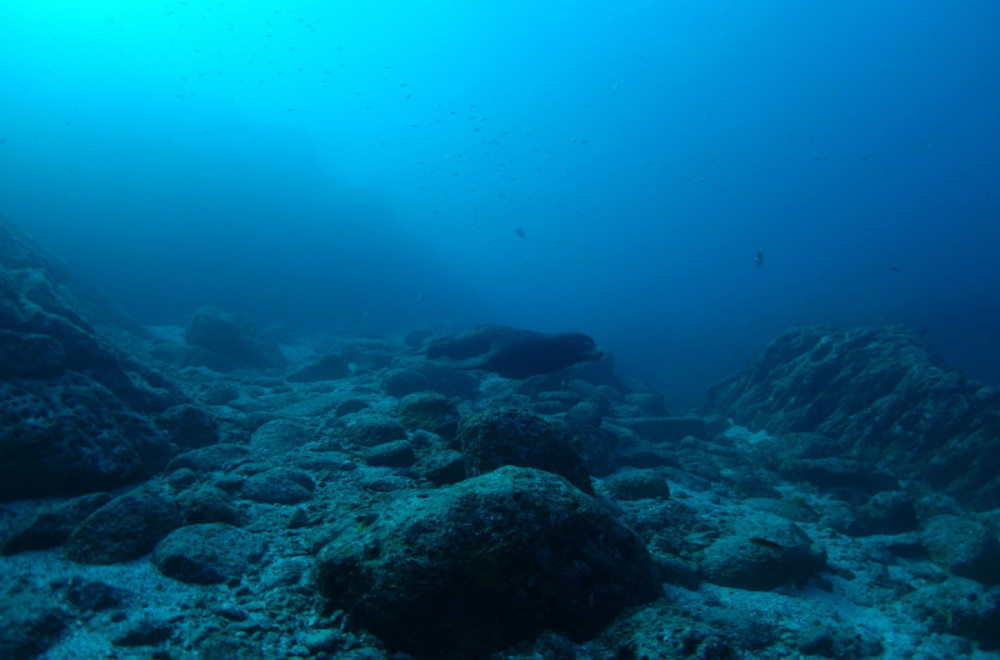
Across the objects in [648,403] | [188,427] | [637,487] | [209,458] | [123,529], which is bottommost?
[648,403]

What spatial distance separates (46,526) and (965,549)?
37.5 ft

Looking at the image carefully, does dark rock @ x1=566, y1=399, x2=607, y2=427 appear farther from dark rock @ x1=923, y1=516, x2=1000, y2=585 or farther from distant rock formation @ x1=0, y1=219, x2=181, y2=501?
distant rock formation @ x1=0, y1=219, x2=181, y2=501

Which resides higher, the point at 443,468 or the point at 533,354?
the point at 533,354

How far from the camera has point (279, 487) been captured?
6074mm

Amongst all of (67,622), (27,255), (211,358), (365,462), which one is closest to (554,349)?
(365,462)

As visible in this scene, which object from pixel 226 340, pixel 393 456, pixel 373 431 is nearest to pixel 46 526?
pixel 393 456

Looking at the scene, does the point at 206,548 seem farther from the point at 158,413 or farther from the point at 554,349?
the point at 554,349

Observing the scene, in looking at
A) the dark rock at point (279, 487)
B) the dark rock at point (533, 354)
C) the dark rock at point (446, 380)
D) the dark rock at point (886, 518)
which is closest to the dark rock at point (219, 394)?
the dark rock at point (446, 380)

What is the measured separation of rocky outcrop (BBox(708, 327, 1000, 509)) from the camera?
10.9 meters

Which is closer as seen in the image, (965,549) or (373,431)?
(965,549)

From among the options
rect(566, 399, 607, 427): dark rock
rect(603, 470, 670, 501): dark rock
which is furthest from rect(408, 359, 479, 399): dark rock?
rect(603, 470, 670, 501): dark rock

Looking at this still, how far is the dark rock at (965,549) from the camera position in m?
6.88

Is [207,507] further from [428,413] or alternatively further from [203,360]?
[203,360]

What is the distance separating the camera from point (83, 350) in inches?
318
